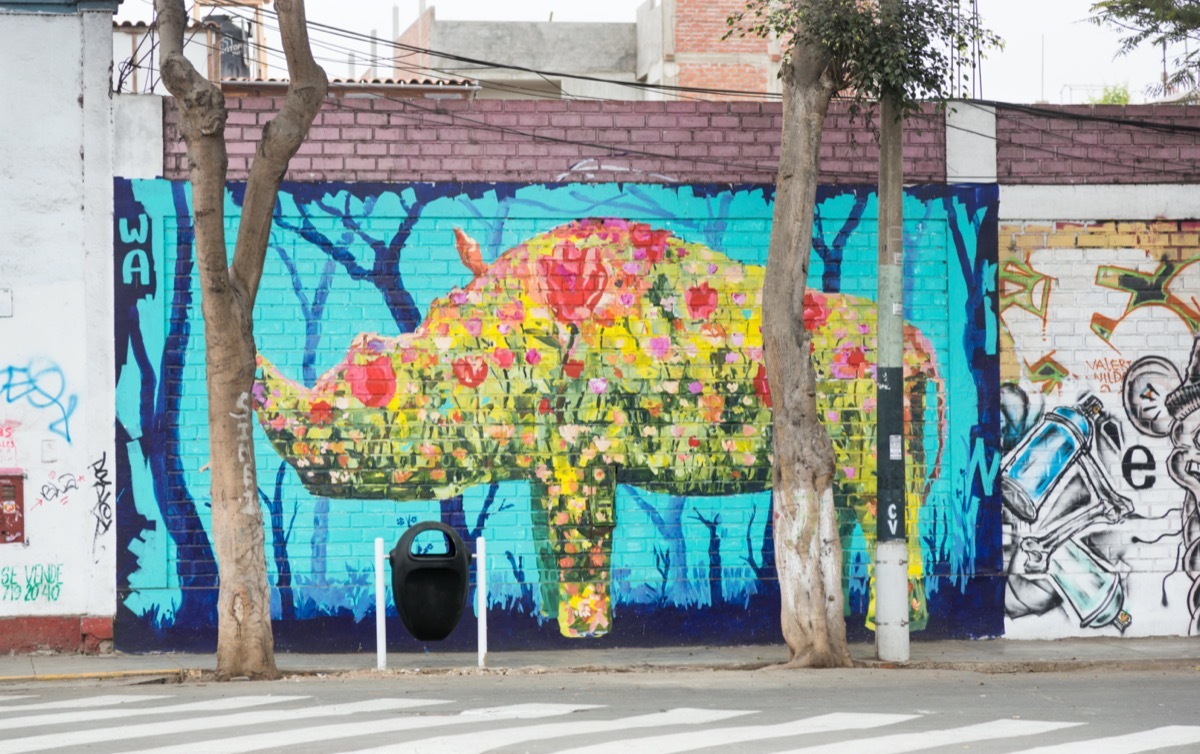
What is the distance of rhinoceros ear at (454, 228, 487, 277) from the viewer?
14867mm

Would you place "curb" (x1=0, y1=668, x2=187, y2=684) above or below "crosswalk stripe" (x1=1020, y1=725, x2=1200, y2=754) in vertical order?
below

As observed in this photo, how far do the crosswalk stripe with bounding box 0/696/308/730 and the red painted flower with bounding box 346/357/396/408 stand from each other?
4.42 meters

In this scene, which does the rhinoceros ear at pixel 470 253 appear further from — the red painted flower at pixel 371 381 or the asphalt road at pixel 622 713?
the asphalt road at pixel 622 713

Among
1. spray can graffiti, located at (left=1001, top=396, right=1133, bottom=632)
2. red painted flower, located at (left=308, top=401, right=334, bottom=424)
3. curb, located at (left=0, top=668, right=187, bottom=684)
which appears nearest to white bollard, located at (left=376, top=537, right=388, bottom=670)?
curb, located at (left=0, top=668, right=187, bottom=684)

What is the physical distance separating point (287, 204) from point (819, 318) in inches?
212

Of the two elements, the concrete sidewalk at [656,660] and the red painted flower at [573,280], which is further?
the red painted flower at [573,280]

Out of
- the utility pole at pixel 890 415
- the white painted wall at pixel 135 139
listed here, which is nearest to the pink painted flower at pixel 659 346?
the utility pole at pixel 890 415

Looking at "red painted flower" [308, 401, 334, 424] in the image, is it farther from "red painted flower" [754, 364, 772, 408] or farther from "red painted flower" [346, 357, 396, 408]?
"red painted flower" [754, 364, 772, 408]

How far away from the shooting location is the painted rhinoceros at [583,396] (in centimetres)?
1473

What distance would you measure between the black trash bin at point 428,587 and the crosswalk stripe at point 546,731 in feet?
9.95

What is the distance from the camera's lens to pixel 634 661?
13883 millimetres

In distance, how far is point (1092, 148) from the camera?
51.2 ft

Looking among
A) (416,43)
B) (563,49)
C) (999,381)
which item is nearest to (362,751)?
(999,381)

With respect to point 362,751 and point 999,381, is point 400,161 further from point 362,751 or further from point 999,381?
point 362,751
